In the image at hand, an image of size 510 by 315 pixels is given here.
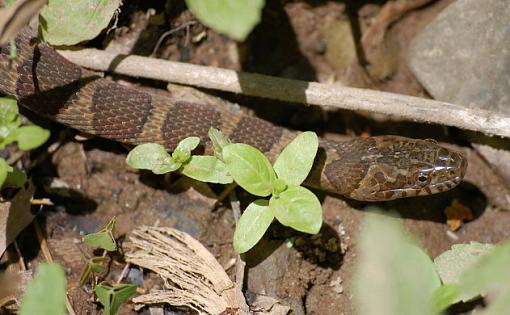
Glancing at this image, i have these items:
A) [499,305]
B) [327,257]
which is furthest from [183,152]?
[499,305]

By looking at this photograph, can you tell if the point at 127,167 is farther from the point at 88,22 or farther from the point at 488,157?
the point at 488,157

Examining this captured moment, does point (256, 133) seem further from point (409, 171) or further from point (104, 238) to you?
point (104, 238)

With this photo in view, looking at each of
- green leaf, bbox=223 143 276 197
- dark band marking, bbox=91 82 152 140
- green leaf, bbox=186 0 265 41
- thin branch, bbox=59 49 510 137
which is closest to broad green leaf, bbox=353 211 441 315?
green leaf, bbox=186 0 265 41

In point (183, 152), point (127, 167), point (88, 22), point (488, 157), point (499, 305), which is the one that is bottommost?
point (488, 157)

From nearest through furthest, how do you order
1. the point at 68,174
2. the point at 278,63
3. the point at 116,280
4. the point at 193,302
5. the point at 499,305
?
the point at 499,305 → the point at 193,302 → the point at 116,280 → the point at 68,174 → the point at 278,63

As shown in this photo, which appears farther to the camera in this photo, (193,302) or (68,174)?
(68,174)

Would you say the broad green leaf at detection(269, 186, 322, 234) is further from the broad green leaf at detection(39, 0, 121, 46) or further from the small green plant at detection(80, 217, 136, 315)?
the broad green leaf at detection(39, 0, 121, 46)

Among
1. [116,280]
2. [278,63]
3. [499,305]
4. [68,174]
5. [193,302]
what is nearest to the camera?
[499,305]

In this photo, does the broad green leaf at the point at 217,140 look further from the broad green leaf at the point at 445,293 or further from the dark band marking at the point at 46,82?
the broad green leaf at the point at 445,293
